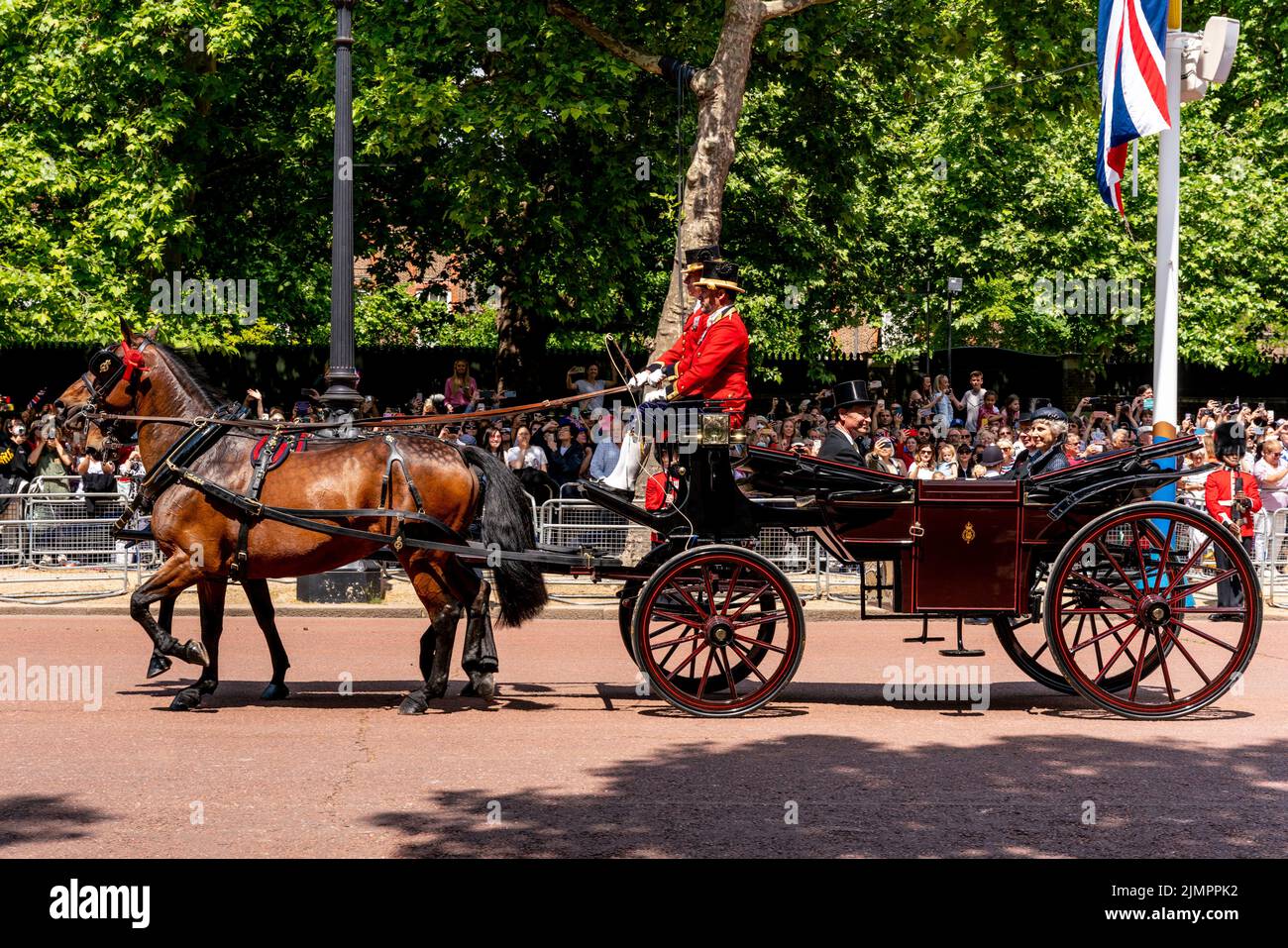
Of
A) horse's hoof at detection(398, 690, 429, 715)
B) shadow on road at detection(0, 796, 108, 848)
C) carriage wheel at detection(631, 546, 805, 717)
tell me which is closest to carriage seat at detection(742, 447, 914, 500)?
carriage wheel at detection(631, 546, 805, 717)

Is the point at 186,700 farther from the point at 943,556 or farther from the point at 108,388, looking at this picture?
the point at 943,556

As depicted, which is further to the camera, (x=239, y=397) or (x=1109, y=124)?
(x=239, y=397)

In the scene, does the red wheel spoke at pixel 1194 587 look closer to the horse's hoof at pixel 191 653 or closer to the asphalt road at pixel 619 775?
the asphalt road at pixel 619 775

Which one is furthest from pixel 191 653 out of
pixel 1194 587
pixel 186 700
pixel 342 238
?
pixel 342 238

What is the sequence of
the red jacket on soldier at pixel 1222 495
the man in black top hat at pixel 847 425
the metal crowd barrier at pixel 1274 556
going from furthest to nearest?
1. the metal crowd barrier at pixel 1274 556
2. the red jacket on soldier at pixel 1222 495
3. the man in black top hat at pixel 847 425

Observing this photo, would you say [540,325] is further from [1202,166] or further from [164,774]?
[164,774]

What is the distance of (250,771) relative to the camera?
7035mm

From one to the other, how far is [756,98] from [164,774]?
22.3 metres

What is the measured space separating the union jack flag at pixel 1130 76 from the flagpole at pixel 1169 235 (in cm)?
16

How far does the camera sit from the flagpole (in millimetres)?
13664

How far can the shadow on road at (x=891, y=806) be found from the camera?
579 centimetres

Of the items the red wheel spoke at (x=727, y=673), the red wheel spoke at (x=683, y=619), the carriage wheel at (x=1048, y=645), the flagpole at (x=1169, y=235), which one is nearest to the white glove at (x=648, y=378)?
the red wheel spoke at (x=683, y=619)

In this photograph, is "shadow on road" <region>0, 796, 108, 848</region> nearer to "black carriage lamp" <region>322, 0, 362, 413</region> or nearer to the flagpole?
"black carriage lamp" <region>322, 0, 362, 413</region>
